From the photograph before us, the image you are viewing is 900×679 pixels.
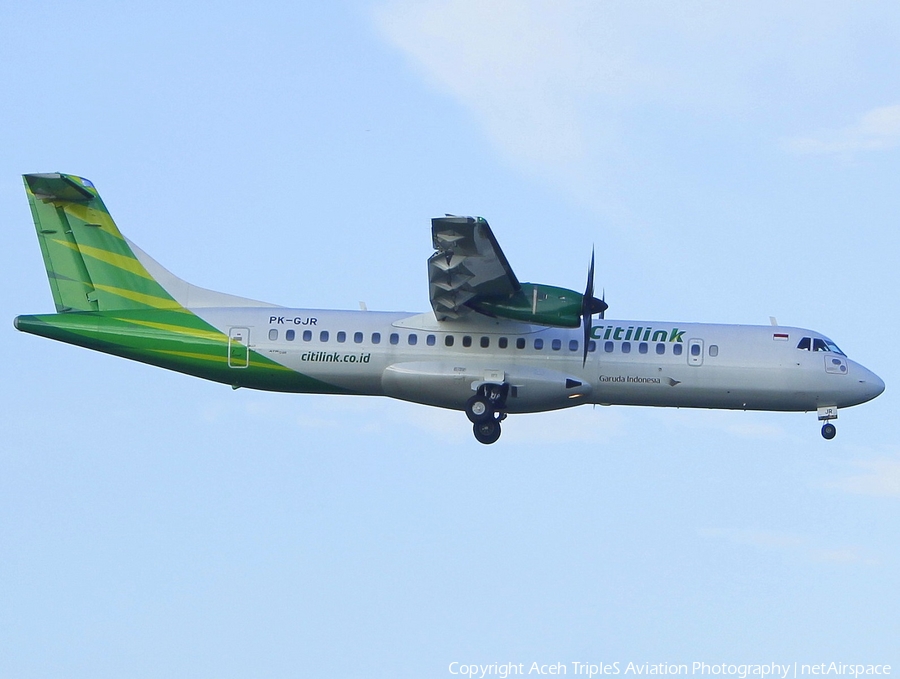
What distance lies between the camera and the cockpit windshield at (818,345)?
91.6 feet

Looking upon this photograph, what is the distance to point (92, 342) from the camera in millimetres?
27328

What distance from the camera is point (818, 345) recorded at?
2803cm

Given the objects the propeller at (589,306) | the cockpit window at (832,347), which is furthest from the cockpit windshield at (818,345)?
the propeller at (589,306)

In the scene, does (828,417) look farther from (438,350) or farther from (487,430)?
(438,350)

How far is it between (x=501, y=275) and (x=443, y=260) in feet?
4.22

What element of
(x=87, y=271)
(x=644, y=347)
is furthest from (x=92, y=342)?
(x=644, y=347)

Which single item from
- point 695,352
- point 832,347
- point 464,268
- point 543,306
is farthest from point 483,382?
point 832,347

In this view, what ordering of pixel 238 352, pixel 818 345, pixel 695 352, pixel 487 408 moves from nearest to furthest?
pixel 487 408
pixel 238 352
pixel 695 352
pixel 818 345

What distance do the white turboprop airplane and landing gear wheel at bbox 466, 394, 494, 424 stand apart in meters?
0.03

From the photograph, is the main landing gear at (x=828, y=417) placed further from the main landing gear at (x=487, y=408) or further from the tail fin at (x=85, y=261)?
the tail fin at (x=85, y=261)

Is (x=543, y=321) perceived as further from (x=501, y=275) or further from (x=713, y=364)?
(x=713, y=364)

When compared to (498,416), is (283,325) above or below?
above

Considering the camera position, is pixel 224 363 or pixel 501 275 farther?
pixel 224 363

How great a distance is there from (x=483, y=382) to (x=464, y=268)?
306 cm
